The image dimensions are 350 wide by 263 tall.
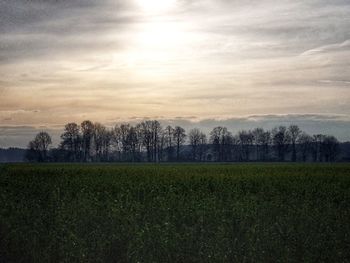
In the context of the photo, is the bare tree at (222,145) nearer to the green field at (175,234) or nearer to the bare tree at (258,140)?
the bare tree at (258,140)

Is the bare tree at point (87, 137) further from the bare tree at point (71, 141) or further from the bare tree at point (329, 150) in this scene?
the bare tree at point (329, 150)

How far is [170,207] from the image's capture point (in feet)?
Answer: 46.6

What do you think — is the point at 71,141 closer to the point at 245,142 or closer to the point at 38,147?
the point at 38,147

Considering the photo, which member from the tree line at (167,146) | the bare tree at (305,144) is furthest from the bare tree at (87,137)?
the bare tree at (305,144)

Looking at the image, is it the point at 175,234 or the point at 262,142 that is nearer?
the point at 175,234

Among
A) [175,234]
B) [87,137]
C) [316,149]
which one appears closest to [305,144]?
[316,149]

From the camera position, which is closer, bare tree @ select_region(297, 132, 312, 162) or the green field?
the green field

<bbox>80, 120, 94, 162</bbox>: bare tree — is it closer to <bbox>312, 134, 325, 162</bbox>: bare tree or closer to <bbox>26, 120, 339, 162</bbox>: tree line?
<bbox>26, 120, 339, 162</bbox>: tree line

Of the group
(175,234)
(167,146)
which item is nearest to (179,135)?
(167,146)

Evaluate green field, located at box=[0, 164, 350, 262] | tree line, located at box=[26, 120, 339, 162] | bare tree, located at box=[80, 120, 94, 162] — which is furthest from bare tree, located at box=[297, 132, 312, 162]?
green field, located at box=[0, 164, 350, 262]

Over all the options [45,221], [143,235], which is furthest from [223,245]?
[45,221]

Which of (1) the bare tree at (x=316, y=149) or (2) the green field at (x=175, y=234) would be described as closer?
(2) the green field at (x=175, y=234)

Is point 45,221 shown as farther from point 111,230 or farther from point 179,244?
point 179,244

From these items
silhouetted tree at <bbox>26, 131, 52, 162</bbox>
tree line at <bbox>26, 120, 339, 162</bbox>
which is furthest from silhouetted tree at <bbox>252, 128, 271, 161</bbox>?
silhouetted tree at <bbox>26, 131, 52, 162</bbox>
